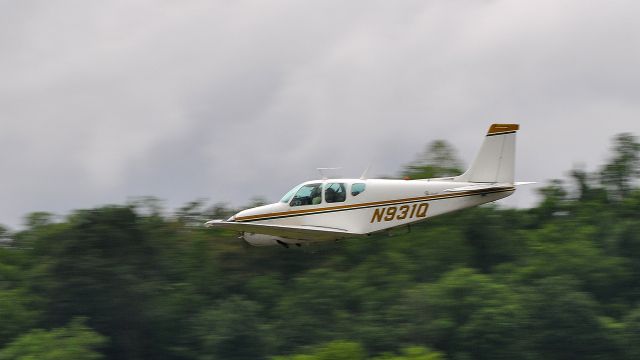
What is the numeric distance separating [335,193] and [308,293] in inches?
518

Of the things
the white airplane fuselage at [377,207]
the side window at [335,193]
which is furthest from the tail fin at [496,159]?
the side window at [335,193]

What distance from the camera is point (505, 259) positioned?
63.1 m

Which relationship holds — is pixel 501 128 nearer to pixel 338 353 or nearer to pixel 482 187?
pixel 482 187

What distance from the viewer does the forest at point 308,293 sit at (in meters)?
57.0

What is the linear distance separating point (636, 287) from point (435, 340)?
515 inches

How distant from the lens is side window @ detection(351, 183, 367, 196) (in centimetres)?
4425

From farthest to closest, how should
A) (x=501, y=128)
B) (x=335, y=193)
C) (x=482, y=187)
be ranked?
(x=501, y=128) < (x=335, y=193) < (x=482, y=187)

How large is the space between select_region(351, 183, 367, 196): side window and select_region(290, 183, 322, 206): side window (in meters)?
1.15

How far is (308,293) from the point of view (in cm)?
5659

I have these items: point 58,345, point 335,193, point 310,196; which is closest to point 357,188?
point 335,193

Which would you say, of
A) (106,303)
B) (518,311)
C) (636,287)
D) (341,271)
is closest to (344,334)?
(341,271)

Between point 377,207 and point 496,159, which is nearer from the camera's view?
point 377,207

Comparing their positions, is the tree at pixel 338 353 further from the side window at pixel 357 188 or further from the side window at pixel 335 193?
the side window at pixel 357 188

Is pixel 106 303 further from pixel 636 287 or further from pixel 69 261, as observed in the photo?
pixel 636 287
